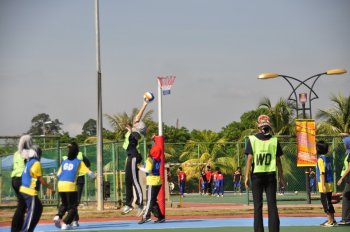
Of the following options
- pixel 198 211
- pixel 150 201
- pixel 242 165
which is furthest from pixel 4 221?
pixel 242 165

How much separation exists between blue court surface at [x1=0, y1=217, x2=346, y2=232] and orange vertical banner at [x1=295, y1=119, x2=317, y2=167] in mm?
4706

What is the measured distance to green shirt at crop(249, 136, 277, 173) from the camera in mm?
12844

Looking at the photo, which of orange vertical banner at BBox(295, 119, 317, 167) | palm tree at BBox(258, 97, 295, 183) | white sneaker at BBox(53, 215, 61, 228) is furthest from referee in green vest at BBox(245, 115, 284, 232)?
palm tree at BBox(258, 97, 295, 183)

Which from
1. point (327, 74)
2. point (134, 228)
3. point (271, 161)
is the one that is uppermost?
point (327, 74)

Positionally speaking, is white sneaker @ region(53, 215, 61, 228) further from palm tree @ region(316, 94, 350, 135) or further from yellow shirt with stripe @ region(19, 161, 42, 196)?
palm tree @ region(316, 94, 350, 135)

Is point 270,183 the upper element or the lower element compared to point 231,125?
lower

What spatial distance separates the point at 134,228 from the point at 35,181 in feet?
15.0

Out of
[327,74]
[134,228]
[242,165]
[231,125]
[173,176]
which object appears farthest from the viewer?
[231,125]

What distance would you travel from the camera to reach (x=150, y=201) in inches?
732

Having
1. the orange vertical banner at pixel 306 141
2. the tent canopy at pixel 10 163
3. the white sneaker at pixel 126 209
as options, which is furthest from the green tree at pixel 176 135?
the white sneaker at pixel 126 209

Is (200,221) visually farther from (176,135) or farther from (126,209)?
(176,135)

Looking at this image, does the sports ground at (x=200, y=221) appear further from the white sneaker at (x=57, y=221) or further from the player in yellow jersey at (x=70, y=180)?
the player in yellow jersey at (x=70, y=180)

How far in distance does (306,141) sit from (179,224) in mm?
7912

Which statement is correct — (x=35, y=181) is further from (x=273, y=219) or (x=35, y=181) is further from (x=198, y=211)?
(x=198, y=211)
